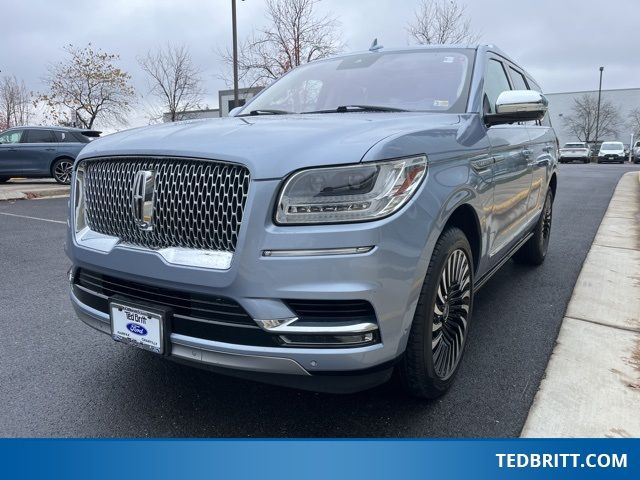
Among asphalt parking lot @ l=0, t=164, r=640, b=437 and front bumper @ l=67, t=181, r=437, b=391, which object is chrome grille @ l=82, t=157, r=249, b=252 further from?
asphalt parking lot @ l=0, t=164, r=640, b=437

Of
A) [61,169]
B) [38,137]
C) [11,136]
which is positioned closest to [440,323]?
[61,169]

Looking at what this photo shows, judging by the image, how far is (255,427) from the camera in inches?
91.6

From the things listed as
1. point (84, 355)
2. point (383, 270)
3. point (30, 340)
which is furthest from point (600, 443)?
point (30, 340)

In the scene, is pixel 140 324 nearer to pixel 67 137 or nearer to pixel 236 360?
pixel 236 360

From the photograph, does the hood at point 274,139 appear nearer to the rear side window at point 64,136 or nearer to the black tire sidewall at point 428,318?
the black tire sidewall at point 428,318

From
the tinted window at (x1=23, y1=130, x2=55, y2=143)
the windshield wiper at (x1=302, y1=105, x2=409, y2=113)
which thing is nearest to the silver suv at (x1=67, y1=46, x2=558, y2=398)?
the windshield wiper at (x1=302, y1=105, x2=409, y2=113)

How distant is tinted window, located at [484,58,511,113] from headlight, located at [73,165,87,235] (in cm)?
228

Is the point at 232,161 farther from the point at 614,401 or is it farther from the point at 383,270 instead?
the point at 614,401

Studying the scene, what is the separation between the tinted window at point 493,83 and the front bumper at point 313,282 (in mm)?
1460

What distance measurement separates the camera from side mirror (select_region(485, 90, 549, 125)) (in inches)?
113

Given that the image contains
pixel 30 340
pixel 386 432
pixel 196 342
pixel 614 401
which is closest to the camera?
pixel 196 342

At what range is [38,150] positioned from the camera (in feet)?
44.7

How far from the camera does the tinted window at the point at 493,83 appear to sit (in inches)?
124

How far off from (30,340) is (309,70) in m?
2.65
